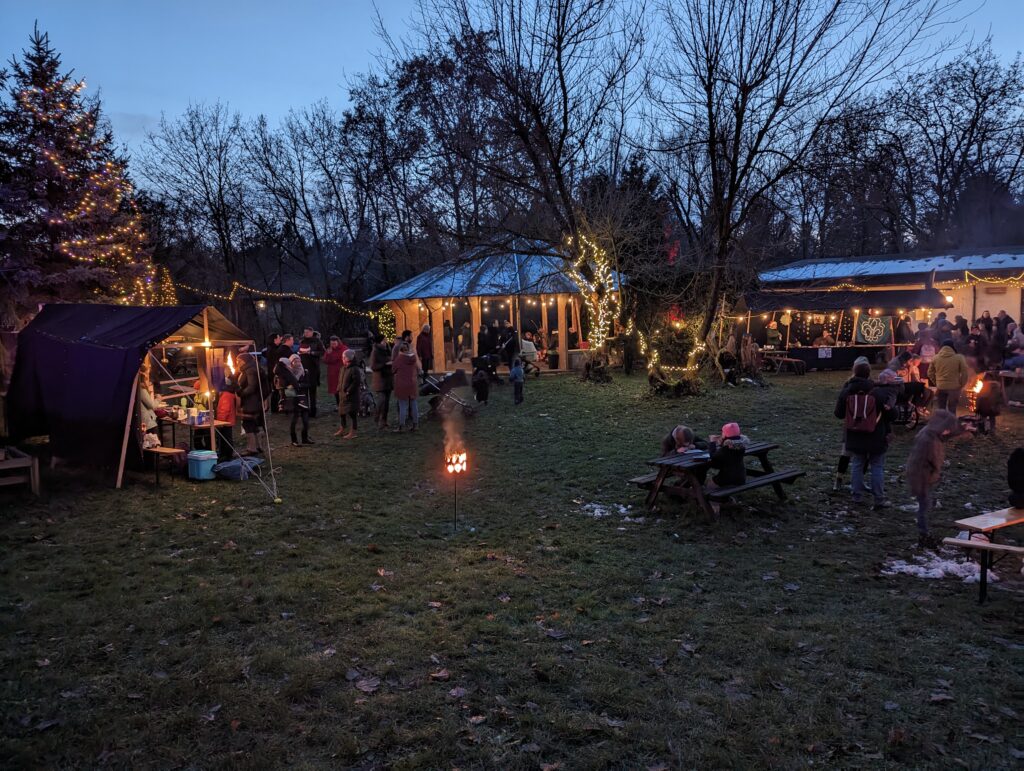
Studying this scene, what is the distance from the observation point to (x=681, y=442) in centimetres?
830

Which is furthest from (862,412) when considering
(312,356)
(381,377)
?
(312,356)

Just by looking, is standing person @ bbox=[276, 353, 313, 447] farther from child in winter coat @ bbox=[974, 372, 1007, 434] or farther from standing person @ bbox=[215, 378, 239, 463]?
child in winter coat @ bbox=[974, 372, 1007, 434]

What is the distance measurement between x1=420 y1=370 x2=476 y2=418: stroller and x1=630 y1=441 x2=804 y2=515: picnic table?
21.8ft

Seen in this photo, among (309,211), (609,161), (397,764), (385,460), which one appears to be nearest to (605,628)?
(397,764)

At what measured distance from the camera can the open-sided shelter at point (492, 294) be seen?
23.2 metres

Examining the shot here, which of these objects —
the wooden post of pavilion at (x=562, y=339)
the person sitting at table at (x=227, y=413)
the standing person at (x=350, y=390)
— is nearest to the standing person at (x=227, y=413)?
the person sitting at table at (x=227, y=413)

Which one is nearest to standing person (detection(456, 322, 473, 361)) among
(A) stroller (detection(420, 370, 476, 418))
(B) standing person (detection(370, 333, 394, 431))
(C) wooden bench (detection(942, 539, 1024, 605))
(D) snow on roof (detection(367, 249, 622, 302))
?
(D) snow on roof (detection(367, 249, 622, 302))

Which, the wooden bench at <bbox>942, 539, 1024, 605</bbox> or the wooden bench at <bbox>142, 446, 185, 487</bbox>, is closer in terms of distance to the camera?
the wooden bench at <bbox>942, 539, 1024, 605</bbox>

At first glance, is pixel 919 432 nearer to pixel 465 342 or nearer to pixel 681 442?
pixel 681 442

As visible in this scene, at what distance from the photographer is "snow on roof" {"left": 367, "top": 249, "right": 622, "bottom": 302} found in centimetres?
2303

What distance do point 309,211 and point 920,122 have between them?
3373cm

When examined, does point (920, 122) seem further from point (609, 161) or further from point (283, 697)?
point (283, 697)

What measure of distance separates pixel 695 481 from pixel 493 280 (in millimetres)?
17024

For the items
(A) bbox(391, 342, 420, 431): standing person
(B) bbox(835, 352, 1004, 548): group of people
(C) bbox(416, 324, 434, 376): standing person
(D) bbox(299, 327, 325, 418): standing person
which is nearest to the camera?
(B) bbox(835, 352, 1004, 548): group of people
